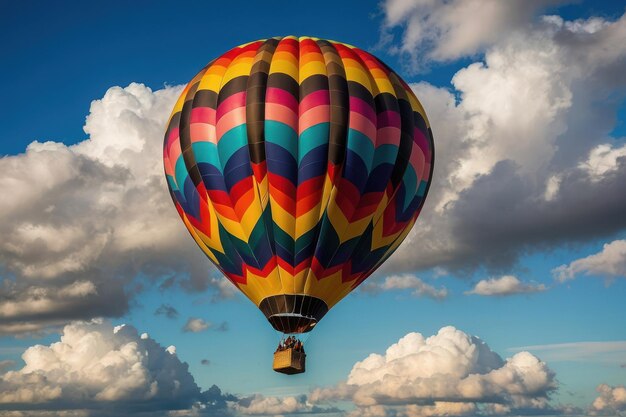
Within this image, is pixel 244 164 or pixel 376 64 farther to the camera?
pixel 376 64

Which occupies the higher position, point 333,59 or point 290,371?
point 333,59

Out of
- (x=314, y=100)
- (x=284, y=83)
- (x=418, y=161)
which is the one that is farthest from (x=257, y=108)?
(x=418, y=161)

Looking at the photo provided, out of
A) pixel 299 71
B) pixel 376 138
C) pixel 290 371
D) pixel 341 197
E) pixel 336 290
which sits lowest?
pixel 290 371

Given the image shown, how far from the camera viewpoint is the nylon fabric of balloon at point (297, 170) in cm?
4138

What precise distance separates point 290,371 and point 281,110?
39.7 ft

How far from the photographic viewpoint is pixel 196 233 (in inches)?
1796

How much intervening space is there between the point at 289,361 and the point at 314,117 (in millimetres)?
11199

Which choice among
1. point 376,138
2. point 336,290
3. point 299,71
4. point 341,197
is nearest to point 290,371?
point 336,290

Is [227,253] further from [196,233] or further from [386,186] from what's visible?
[386,186]

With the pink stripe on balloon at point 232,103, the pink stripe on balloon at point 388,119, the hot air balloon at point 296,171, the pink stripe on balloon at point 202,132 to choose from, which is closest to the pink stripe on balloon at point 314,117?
the hot air balloon at point 296,171

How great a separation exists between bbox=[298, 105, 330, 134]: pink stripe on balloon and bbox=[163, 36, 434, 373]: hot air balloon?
55 mm

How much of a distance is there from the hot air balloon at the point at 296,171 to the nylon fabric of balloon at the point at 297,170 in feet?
0.19

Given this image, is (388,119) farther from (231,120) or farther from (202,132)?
(202,132)

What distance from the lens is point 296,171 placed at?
4131cm
